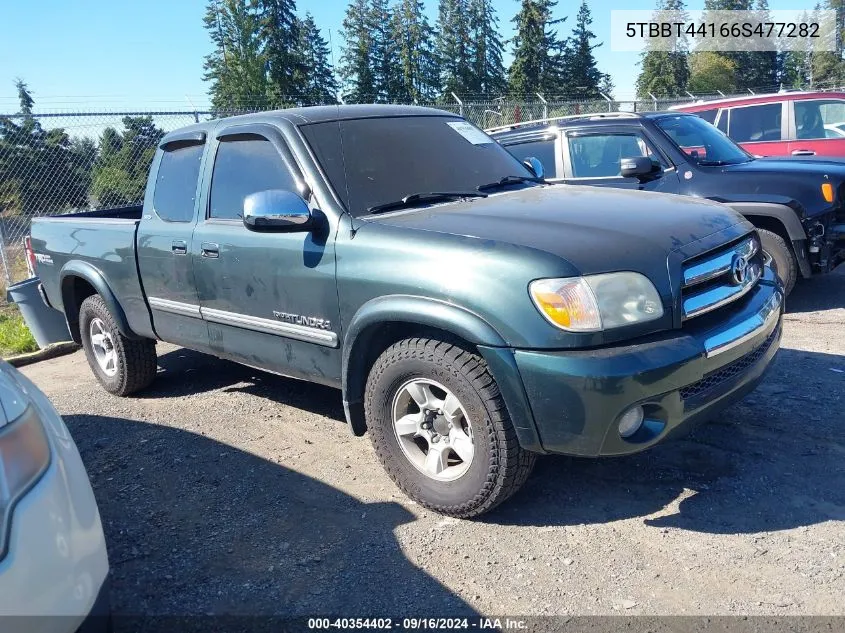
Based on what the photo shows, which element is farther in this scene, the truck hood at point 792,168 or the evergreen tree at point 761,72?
the evergreen tree at point 761,72

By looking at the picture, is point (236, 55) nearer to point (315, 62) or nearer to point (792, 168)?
point (315, 62)

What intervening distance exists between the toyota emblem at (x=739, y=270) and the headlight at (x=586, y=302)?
2.45 ft

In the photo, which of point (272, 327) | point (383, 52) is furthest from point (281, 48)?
point (272, 327)

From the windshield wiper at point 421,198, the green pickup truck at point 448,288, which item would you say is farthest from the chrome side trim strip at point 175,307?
the windshield wiper at point 421,198

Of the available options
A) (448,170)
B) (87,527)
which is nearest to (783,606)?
(87,527)

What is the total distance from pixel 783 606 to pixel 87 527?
7.66ft

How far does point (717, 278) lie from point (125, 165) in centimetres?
948

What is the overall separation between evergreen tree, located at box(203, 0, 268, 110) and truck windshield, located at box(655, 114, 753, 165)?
43887 millimetres

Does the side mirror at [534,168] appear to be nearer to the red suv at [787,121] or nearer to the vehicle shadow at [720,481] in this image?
the vehicle shadow at [720,481]

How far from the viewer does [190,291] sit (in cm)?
439

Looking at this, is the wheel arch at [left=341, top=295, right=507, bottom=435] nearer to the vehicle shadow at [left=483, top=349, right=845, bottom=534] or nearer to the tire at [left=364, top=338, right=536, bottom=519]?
the tire at [left=364, top=338, right=536, bottom=519]

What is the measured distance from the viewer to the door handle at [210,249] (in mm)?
4105

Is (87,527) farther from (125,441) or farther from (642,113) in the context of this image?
(642,113)

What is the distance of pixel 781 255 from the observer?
625cm
